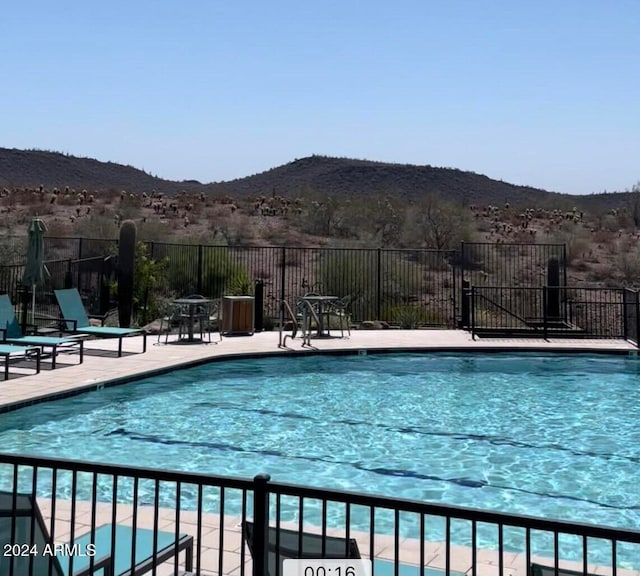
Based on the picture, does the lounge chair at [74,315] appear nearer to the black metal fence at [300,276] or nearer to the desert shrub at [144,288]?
the black metal fence at [300,276]

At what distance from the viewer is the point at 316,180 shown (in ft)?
205

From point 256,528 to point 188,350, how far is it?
1002 centimetres

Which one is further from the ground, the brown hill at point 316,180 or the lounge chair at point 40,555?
the brown hill at point 316,180

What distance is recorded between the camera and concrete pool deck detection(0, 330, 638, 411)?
9172 mm

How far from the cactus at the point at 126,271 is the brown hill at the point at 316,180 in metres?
43.3

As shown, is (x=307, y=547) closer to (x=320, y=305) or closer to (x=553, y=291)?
(x=320, y=305)

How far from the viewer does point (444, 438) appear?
8.08 meters

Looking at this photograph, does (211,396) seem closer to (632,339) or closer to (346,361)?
(346,361)

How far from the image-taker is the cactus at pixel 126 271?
1526 cm

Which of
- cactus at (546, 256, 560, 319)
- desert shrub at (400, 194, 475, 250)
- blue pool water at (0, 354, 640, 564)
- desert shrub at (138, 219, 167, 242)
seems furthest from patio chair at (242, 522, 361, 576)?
desert shrub at (400, 194, 475, 250)

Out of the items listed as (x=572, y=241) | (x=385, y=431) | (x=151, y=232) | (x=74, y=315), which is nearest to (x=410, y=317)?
(x=74, y=315)

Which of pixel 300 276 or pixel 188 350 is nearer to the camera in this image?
pixel 188 350
